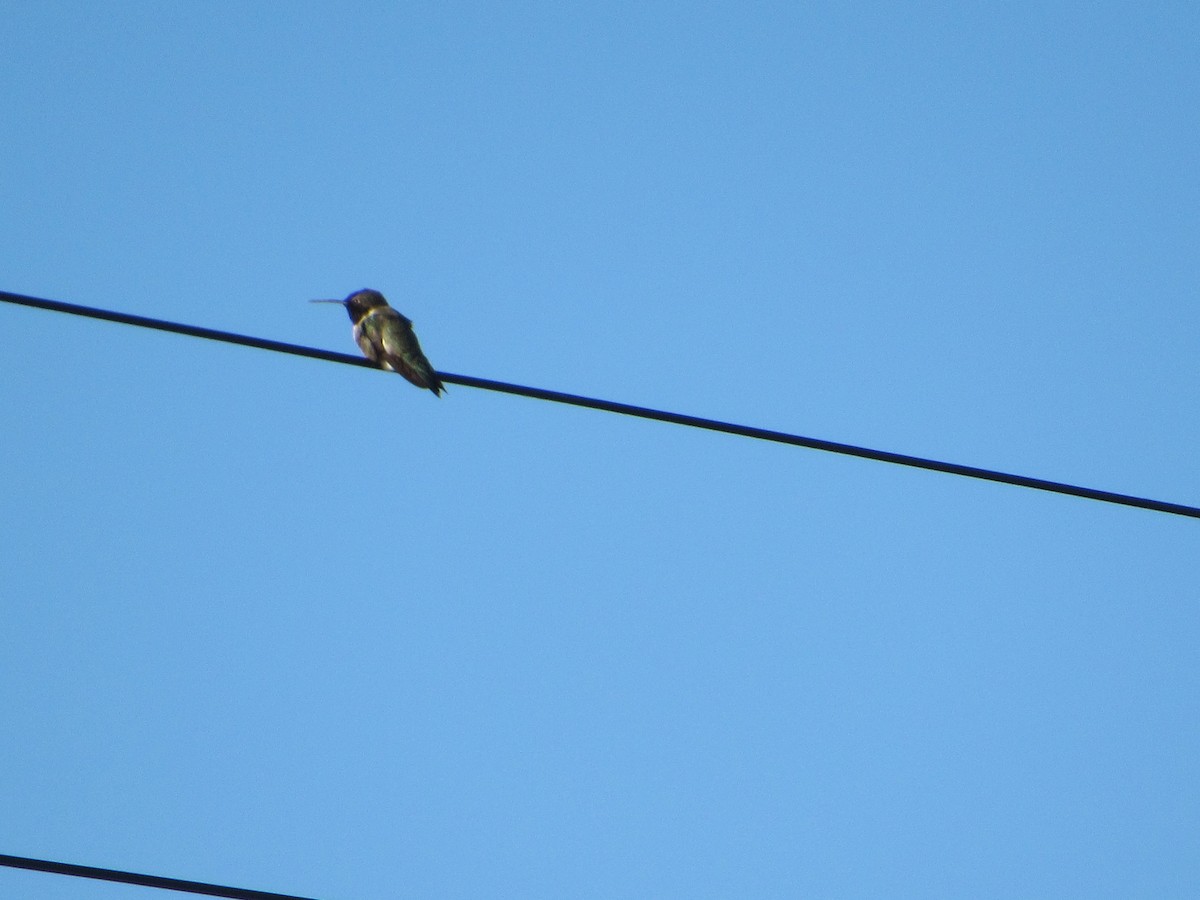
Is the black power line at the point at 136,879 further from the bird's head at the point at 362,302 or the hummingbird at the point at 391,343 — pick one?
the bird's head at the point at 362,302

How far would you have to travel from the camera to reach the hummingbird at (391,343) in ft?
32.9

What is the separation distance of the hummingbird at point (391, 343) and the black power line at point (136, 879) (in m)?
4.89

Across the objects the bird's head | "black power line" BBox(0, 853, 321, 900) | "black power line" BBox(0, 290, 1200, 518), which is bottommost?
"black power line" BBox(0, 853, 321, 900)

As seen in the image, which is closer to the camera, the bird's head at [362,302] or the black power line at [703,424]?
the black power line at [703,424]

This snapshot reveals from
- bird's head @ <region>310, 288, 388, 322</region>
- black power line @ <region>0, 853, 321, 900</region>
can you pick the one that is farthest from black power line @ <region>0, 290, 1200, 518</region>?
bird's head @ <region>310, 288, 388, 322</region>

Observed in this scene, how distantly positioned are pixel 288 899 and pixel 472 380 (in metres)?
2.53

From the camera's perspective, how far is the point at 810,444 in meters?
6.24

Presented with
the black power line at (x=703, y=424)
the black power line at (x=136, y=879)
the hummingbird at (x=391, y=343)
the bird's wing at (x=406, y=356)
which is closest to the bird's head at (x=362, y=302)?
the hummingbird at (x=391, y=343)

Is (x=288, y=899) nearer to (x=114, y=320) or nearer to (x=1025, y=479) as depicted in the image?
(x=114, y=320)

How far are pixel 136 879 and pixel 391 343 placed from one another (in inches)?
232

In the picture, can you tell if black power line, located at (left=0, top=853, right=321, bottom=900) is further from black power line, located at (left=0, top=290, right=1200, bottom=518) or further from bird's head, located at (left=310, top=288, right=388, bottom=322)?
bird's head, located at (left=310, top=288, right=388, bottom=322)

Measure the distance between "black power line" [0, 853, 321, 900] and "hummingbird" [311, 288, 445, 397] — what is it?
4892mm

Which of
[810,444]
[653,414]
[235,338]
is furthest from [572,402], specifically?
[235,338]

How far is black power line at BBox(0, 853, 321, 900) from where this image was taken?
4883 mm
